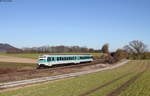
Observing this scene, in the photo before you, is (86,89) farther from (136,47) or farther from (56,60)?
(136,47)

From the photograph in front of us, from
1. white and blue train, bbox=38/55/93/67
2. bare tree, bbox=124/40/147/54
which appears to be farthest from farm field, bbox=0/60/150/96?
bare tree, bbox=124/40/147/54

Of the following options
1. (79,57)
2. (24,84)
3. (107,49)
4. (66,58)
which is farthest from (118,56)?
(24,84)

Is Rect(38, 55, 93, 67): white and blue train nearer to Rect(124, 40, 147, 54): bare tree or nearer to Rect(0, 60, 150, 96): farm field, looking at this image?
Rect(0, 60, 150, 96): farm field

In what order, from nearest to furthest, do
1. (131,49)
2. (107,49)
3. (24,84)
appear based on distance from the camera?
(24,84) < (107,49) < (131,49)

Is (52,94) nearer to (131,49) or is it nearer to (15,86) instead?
(15,86)

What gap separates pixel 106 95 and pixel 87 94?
54.5 inches

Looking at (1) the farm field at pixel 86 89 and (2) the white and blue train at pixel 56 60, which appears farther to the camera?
(2) the white and blue train at pixel 56 60

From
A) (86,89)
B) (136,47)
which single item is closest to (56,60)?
(86,89)

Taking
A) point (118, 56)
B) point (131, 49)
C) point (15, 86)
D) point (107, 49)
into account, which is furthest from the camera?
point (131, 49)

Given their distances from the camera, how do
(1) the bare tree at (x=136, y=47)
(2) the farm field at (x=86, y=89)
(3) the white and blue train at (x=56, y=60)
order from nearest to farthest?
(2) the farm field at (x=86, y=89), (3) the white and blue train at (x=56, y=60), (1) the bare tree at (x=136, y=47)

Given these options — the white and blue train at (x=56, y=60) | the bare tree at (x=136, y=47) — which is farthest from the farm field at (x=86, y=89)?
the bare tree at (x=136, y=47)

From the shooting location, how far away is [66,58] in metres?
50.2

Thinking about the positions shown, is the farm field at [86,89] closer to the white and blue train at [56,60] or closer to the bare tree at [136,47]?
the white and blue train at [56,60]

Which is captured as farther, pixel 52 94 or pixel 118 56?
pixel 118 56
